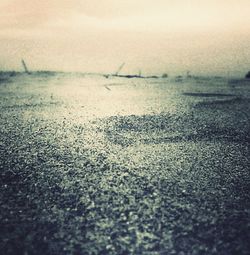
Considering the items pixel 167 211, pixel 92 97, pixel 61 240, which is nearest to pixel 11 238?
pixel 61 240

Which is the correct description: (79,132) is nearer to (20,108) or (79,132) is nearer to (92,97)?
(20,108)

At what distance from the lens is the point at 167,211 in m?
2.01

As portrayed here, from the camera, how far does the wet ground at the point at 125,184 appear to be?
1720 mm

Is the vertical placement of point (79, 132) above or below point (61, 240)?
above

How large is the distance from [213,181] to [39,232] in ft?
5.12

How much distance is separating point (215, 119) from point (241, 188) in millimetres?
2499

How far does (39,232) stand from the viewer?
1.78 m


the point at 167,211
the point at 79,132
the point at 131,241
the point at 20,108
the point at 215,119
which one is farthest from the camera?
the point at 20,108

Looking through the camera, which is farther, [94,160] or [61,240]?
[94,160]

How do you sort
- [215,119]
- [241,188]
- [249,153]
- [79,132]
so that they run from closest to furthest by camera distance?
[241,188] < [249,153] < [79,132] < [215,119]

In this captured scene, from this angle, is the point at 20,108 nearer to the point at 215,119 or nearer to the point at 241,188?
the point at 215,119

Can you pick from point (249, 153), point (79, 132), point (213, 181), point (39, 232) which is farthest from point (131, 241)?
point (79, 132)

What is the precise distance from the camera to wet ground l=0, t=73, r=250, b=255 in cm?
172

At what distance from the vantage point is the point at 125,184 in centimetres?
240
